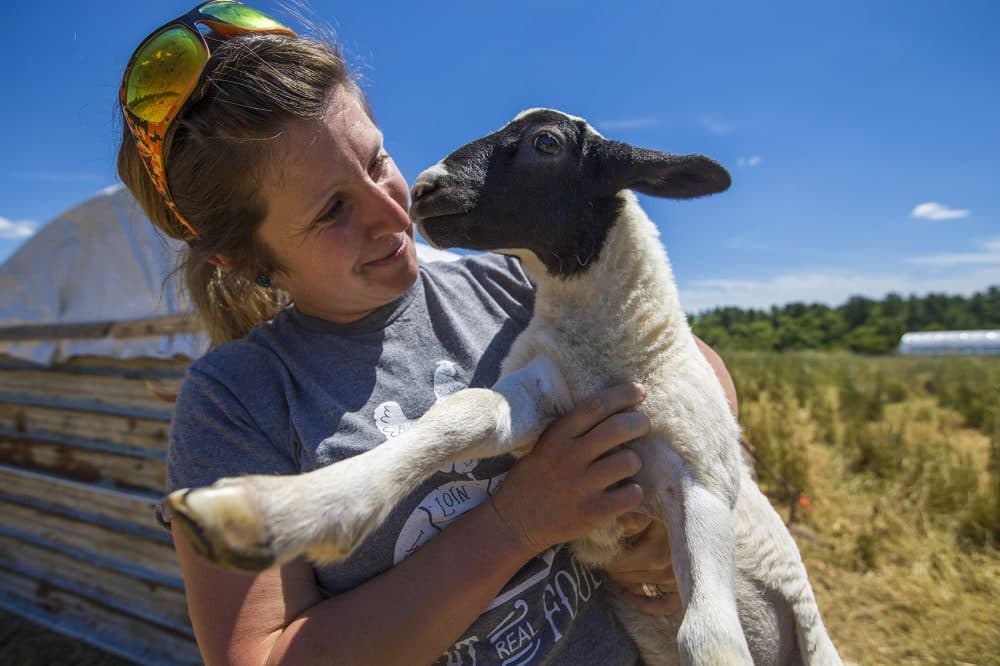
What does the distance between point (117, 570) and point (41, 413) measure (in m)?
1.99

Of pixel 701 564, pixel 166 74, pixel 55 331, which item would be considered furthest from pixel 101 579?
pixel 701 564

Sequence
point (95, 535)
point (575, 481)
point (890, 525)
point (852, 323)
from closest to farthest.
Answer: point (575, 481) < point (890, 525) < point (95, 535) < point (852, 323)

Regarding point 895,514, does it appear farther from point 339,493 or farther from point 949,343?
point 949,343

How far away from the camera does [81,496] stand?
19.1 ft

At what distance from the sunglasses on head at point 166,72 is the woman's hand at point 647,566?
1.83 metres

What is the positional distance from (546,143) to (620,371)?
808 millimetres

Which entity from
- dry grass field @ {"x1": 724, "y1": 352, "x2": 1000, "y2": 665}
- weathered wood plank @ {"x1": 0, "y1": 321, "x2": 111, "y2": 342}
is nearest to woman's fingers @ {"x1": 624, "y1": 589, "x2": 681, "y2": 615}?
dry grass field @ {"x1": 724, "y1": 352, "x2": 1000, "y2": 665}

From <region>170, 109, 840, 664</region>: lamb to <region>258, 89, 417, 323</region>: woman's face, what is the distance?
0.15 m

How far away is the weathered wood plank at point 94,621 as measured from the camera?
531 cm

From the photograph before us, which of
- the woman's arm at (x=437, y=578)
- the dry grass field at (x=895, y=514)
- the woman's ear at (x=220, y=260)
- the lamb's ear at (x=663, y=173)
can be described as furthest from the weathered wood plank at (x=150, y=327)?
the dry grass field at (x=895, y=514)

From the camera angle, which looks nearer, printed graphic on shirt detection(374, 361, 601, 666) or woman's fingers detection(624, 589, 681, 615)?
printed graphic on shirt detection(374, 361, 601, 666)

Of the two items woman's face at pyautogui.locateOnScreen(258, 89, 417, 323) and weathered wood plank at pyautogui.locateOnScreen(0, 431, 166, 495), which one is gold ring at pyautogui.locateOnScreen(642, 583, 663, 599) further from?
weathered wood plank at pyautogui.locateOnScreen(0, 431, 166, 495)

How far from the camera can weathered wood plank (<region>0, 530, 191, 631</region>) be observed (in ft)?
17.5

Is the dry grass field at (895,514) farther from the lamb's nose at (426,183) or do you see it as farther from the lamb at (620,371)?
the lamb's nose at (426,183)
